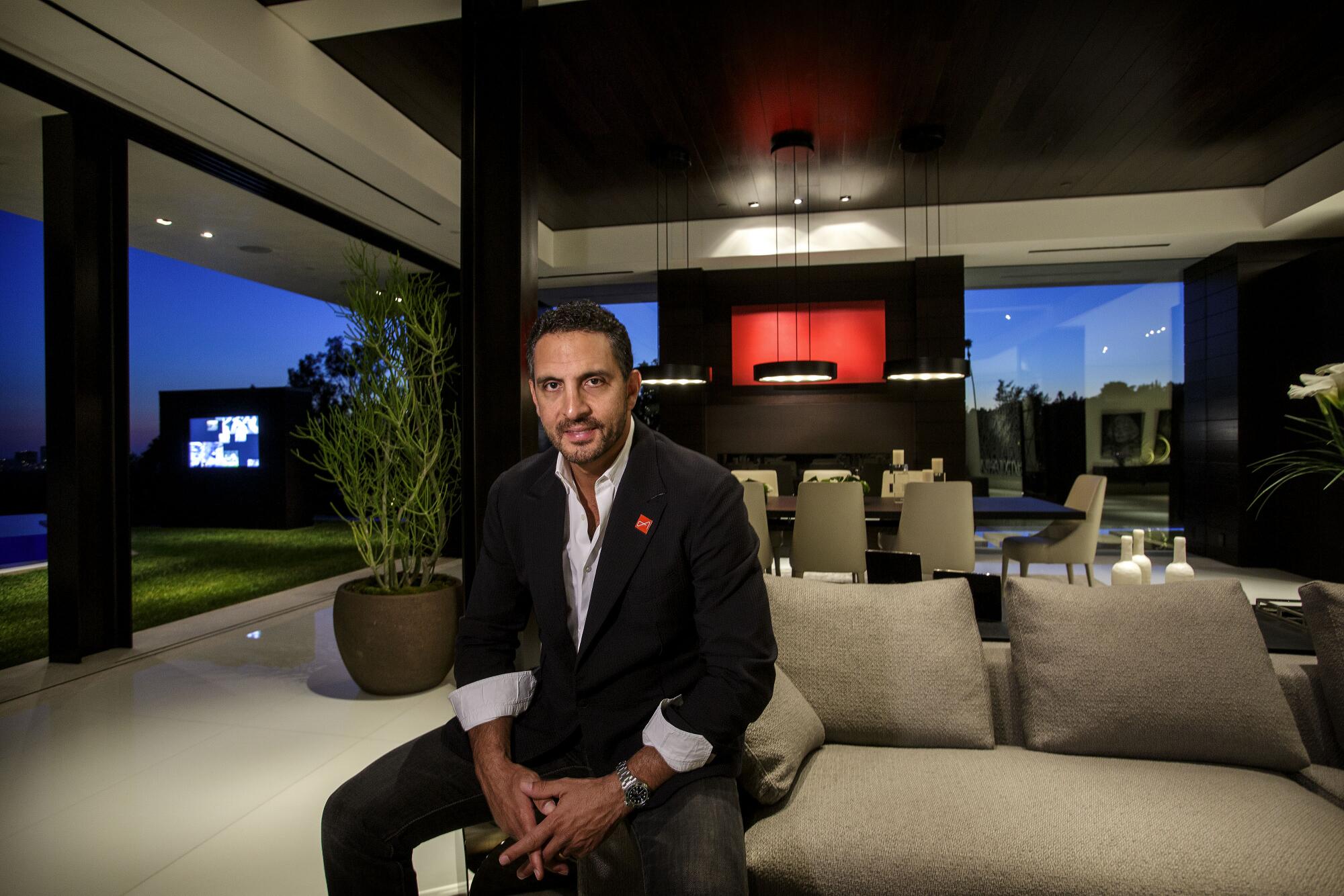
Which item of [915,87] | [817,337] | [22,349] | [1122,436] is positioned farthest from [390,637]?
[1122,436]

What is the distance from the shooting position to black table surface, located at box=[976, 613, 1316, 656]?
2.18 meters

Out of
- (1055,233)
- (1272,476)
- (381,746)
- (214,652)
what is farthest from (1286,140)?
(214,652)

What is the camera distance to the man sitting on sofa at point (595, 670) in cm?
131

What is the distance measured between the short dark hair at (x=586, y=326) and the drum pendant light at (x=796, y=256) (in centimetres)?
398

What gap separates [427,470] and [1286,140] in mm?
6267

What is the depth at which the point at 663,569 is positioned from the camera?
1402mm

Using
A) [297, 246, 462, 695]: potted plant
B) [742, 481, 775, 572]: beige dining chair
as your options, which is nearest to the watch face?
[297, 246, 462, 695]: potted plant

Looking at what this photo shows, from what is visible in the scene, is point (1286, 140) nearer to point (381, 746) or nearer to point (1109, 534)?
point (1109, 534)

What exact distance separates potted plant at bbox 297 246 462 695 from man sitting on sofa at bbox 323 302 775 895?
202 cm

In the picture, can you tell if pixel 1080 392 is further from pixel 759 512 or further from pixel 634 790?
pixel 634 790

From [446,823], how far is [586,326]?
104cm

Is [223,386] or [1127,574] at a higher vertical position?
[223,386]

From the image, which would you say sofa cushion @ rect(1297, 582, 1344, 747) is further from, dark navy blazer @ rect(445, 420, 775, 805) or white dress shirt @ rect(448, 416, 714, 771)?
white dress shirt @ rect(448, 416, 714, 771)

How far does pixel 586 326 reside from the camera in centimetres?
147
